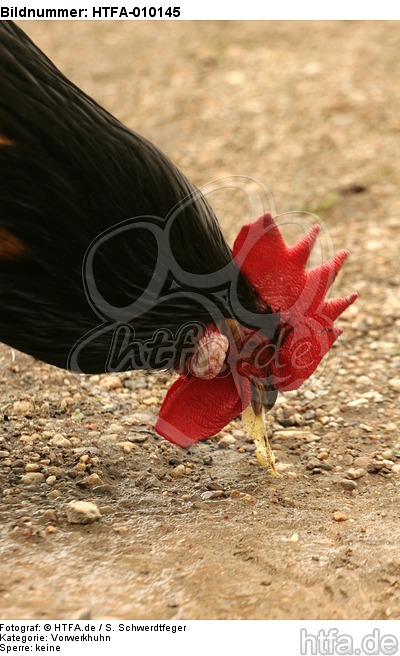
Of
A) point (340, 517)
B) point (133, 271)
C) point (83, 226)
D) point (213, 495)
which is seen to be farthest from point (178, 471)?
point (83, 226)

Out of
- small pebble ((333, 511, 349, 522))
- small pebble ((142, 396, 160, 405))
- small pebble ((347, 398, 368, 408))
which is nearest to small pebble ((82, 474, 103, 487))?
small pebble ((142, 396, 160, 405))

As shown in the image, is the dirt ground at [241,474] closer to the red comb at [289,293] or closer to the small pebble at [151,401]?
the small pebble at [151,401]

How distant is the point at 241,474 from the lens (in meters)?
3.26

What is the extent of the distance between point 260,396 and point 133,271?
67 cm

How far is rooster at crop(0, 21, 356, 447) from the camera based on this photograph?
8.23 ft

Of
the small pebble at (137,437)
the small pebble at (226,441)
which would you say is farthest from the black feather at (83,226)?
the small pebble at (226,441)

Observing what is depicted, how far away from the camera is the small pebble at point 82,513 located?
287cm

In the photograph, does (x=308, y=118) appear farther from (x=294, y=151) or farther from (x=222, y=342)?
(x=222, y=342)

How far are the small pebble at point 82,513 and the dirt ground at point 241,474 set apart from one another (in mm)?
22

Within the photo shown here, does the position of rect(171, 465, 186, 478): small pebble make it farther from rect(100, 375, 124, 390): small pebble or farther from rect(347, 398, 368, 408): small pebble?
rect(347, 398, 368, 408): small pebble

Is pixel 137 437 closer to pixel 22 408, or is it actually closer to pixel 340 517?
pixel 22 408
